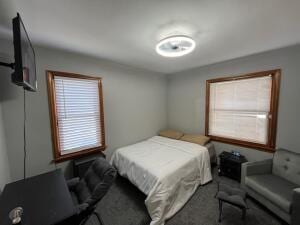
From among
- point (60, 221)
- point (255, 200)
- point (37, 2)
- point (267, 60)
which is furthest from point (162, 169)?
point (267, 60)

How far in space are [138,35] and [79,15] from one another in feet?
2.26

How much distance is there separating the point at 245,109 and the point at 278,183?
1358mm

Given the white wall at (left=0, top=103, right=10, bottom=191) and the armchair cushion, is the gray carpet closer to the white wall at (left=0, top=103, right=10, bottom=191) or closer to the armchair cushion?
the armchair cushion

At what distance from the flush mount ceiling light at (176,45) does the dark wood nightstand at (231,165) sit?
7.28 feet

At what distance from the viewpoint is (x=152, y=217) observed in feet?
5.40

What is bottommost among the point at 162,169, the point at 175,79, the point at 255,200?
the point at 255,200

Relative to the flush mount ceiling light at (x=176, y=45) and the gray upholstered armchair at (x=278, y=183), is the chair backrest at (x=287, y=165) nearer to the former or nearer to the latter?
the gray upholstered armchair at (x=278, y=183)

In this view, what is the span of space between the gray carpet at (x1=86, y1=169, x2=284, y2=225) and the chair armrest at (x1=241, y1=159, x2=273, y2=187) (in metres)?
0.44

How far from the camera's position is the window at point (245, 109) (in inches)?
92.6

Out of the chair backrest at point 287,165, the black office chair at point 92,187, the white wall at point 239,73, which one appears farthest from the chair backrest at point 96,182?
the white wall at point 239,73

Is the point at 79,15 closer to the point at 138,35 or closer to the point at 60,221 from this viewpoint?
the point at 138,35

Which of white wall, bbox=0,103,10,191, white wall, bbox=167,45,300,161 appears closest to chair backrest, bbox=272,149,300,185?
white wall, bbox=167,45,300,161

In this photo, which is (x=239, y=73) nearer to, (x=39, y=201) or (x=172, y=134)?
(x=172, y=134)

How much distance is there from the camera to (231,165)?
8.57 ft
